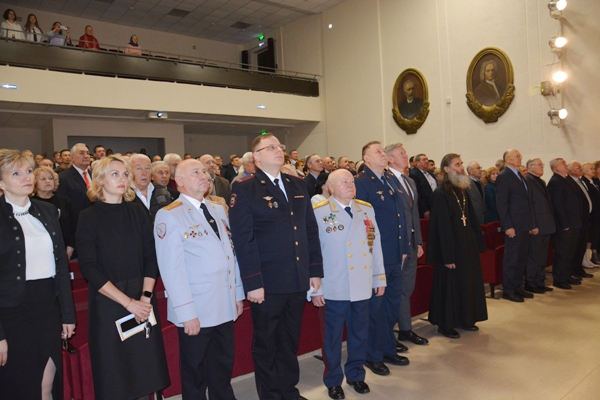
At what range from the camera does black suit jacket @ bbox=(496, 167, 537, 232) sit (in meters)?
5.21

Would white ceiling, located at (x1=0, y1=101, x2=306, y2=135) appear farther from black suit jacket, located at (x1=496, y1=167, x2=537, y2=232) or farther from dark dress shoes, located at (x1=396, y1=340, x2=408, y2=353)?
dark dress shoes, located at (x1=396, y1=340, x2=408, y2=353)

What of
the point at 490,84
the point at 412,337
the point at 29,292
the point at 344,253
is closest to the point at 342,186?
the point at 344,253

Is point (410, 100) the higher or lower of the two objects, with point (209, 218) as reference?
higher

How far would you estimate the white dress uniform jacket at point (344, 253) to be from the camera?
302 centimetres

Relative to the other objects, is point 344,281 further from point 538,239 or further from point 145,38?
point 145,38

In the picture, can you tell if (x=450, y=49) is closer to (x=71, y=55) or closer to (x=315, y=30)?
(x=315, y=30)

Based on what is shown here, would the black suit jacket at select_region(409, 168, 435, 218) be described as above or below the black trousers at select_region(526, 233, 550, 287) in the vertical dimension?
above

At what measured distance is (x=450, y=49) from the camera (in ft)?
35.7

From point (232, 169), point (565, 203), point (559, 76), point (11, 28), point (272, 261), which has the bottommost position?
point (272, 261)

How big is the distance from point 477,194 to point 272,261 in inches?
189

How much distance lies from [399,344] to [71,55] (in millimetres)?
9372

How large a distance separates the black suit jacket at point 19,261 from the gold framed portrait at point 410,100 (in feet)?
33.9

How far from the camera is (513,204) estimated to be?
17.2 feet

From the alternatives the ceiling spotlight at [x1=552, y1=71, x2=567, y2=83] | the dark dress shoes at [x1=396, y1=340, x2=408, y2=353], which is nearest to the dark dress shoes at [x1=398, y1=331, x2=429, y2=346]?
the dark dress shoes at [x1=396, y1=340, x2=408, y2=353]
